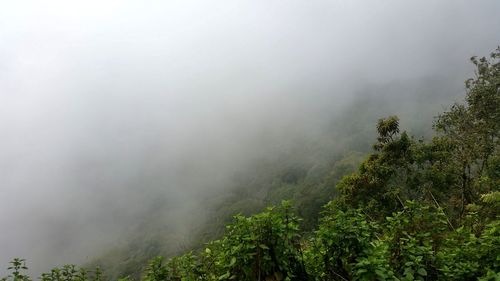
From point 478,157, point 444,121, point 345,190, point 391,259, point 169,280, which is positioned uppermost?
point 444,121

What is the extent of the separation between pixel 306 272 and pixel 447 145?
71.1 ft

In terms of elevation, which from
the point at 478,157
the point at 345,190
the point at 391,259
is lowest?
the point at 391,259

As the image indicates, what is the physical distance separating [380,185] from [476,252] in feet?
59.4

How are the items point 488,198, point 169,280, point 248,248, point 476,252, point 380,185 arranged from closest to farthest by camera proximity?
point 248,248, point 476,252, point 169,280, point 488,198, point 380,185

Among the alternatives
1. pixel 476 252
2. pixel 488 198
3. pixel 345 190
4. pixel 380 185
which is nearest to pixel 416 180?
pixel 380 185

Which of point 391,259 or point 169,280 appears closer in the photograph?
point 391,259

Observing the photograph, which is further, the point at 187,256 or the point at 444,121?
the point at 444,121

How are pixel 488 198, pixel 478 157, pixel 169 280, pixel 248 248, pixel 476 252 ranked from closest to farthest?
pixel 248 248, pixel 476 252, pixel 169 280, pixel 488 198, pixel 478 157

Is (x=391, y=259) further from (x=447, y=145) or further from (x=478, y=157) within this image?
(x=447, y=145)

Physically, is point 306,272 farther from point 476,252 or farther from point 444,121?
point 444,121

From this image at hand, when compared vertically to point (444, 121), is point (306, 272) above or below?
below

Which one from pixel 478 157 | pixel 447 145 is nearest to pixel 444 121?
pixel 447 145

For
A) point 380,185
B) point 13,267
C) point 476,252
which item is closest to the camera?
point 476,252

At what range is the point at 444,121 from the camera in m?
31.6
